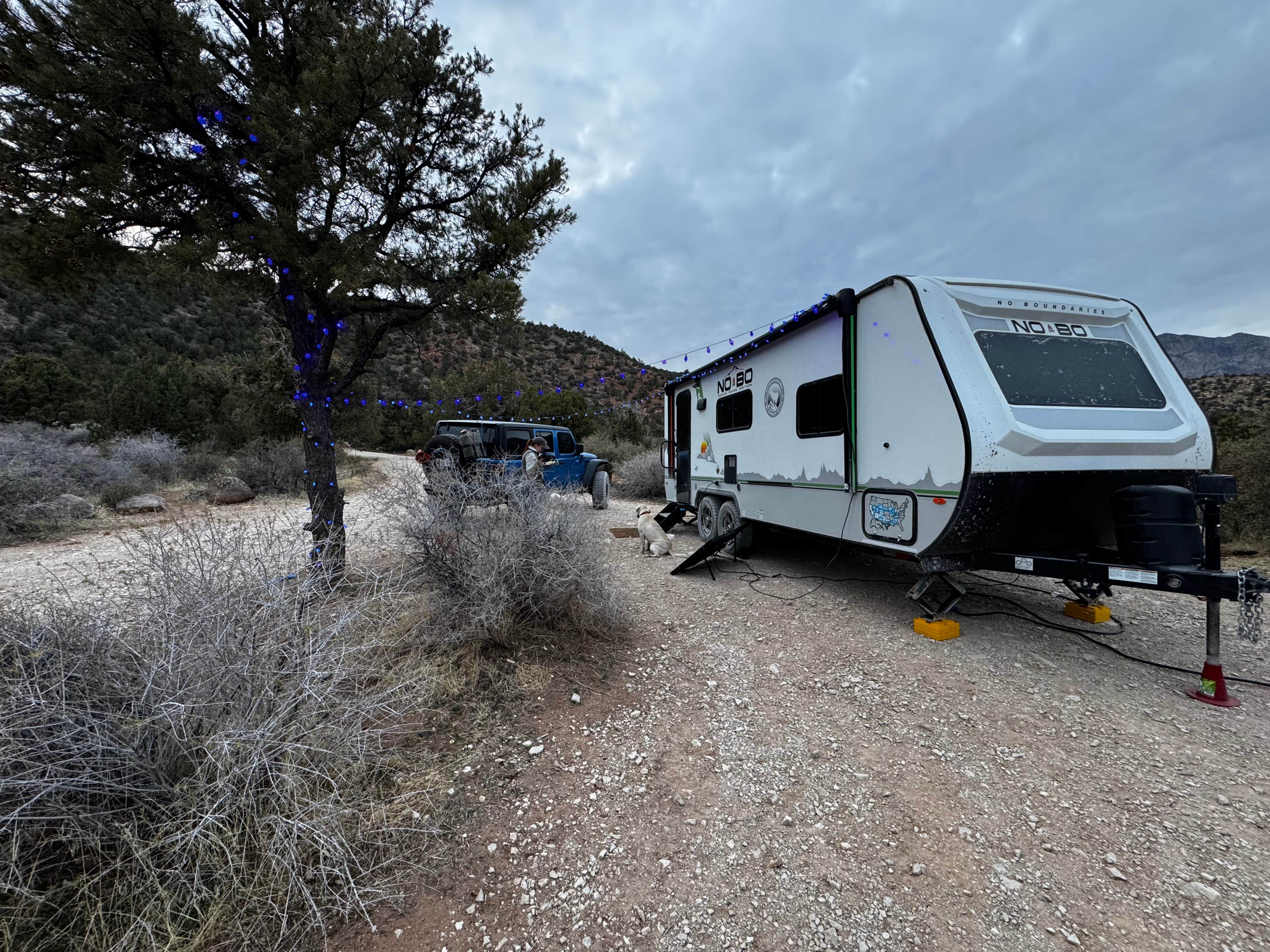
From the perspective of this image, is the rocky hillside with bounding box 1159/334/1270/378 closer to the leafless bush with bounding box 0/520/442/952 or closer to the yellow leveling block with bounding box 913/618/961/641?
the yellow leveling block with bounding box 913/618/961/641

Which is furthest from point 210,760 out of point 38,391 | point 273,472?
point 38,391

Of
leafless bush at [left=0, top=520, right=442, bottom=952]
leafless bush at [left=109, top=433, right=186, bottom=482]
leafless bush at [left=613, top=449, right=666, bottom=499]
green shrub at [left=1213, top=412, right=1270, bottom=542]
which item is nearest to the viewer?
leafless bush at [left=0, top=520, right=442, bottom=952]

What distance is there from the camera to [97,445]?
1387 centimetres

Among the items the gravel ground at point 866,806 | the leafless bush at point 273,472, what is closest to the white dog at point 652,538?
the gravel ground at point 866,806

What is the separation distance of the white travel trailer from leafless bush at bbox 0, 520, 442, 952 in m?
3.69

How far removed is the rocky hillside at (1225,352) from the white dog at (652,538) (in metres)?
31.2

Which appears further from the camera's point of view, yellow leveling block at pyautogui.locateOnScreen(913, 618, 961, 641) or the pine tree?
yellow leveling block at pyautogui.locateOnScreen(913, 618, 961, 641)

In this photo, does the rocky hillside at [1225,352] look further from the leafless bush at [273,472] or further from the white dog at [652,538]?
the leafless bush at [273,472]

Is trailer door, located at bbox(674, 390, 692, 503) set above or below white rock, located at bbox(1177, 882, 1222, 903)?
above

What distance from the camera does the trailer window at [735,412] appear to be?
6.55 m

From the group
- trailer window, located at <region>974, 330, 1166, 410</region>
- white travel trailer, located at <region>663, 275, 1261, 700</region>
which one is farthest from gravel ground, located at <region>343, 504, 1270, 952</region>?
trailer window, located at <region>974, 330, 1166, 410</region>

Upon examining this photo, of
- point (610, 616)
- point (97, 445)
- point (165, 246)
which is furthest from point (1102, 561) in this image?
point (97, 445)

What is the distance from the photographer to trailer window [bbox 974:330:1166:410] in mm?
3859

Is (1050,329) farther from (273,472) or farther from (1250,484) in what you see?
(273,472)
